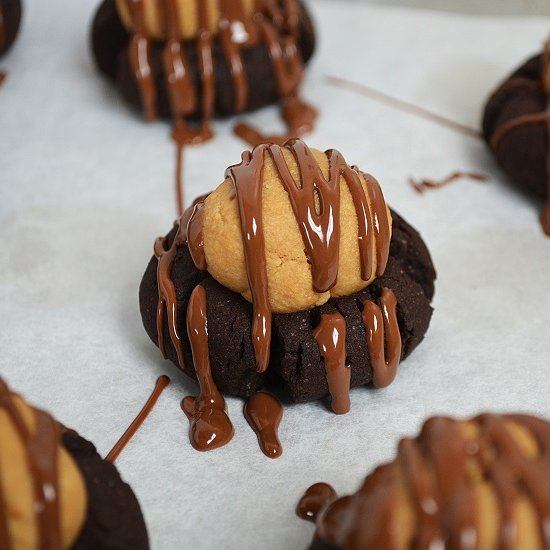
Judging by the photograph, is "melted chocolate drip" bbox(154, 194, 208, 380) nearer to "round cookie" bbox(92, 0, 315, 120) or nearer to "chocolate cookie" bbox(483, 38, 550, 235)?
"round cookie" bbox(92, 0, 315, 120)

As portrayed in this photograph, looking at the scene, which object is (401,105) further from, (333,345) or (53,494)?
(53,494)

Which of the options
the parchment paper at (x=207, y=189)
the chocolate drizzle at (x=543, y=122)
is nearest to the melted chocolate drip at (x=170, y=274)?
the parchment paper at (x=207, y=189)

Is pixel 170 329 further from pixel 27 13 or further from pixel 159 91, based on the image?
pixel 27 13

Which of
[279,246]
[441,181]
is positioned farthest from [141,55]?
[279,246]

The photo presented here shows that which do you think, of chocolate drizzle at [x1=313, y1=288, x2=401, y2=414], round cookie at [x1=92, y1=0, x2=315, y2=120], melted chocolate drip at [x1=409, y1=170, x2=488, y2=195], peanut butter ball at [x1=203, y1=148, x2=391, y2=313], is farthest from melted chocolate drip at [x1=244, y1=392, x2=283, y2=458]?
round cookie at [x1=92, y1=0, x2=315, y2=120]

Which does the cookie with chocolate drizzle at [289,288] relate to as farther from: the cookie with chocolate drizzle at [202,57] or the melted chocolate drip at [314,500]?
the cookie with chocolate drizzle at [202,57]

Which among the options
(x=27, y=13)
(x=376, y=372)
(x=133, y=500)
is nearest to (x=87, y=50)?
(x=27, y=13)
